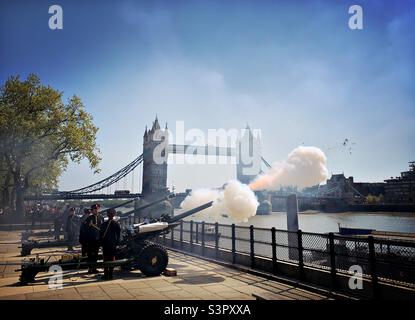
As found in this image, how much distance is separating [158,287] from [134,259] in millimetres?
1724

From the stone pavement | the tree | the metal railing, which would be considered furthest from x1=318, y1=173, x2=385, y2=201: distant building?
the stone pavement

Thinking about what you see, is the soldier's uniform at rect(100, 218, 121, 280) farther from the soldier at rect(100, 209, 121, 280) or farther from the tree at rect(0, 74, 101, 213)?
the tree at rect(0, 74, 101, 213)

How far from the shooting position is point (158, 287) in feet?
23.4

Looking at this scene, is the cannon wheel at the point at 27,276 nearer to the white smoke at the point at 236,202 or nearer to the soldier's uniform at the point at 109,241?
the soldier's uniform at the point at 109,241

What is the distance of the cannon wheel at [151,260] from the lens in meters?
8.32

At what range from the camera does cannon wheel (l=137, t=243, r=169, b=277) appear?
832 centimetres

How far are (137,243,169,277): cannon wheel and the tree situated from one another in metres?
25.0

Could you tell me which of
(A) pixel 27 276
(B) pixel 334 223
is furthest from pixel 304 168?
(B) pixel 334 223

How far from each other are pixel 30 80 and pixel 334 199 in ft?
355

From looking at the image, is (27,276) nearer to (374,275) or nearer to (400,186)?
(374,275)

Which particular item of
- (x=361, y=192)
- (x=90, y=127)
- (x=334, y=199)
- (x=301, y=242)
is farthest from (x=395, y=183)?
(x=301, y=242)

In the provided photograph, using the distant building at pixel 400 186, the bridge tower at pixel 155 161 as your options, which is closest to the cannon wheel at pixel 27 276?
the bridge tower at pixel 155 161
